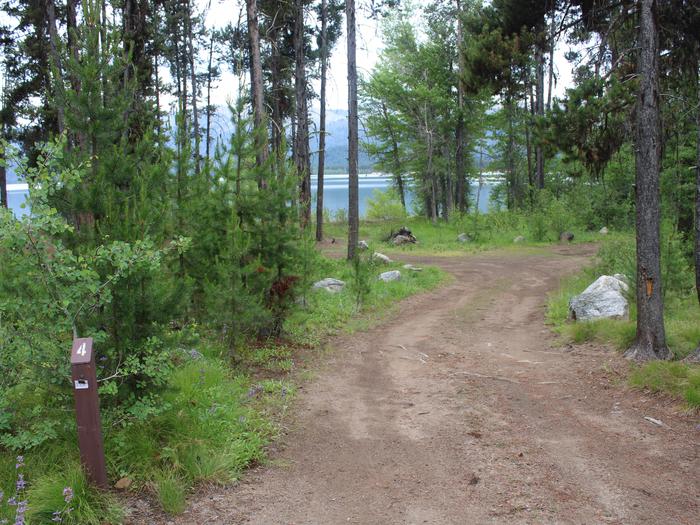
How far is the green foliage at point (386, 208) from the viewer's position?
41331 millimetres

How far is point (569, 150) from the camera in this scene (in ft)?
27.0

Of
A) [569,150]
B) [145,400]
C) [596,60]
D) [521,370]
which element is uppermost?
[596,60]

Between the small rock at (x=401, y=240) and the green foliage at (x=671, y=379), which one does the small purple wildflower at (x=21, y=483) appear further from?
the small rock at (x=401, y=240)

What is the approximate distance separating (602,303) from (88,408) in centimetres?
886

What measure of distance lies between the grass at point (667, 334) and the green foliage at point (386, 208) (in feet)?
89.1

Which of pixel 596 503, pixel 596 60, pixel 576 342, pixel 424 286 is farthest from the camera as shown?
pixel 424 286

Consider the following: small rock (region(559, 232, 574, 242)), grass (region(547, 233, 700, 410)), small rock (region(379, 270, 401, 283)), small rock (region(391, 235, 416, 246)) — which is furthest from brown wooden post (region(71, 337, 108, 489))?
small rock (region(559, 232, 574, 242))

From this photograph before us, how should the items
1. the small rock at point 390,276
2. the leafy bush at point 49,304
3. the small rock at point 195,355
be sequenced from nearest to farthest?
the leafy bush at point 49,304, the small rock at point 195,355, the small rock at point 390,276

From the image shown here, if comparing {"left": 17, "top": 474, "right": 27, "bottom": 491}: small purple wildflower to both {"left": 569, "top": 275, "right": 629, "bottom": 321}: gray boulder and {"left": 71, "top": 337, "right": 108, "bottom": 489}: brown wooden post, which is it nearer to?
{"left": 71, "top": 337, "right": 108, "bottom": 489}: brown wooden post

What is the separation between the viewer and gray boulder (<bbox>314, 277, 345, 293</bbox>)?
13.6 m

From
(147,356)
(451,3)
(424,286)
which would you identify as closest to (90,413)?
(147,356)

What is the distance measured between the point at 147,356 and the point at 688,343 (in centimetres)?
688

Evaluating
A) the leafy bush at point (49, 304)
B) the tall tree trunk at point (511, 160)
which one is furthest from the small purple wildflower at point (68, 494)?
the tall tree trunk at point (511, 160)

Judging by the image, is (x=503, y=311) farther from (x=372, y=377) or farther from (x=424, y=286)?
(x=372, y=377)
